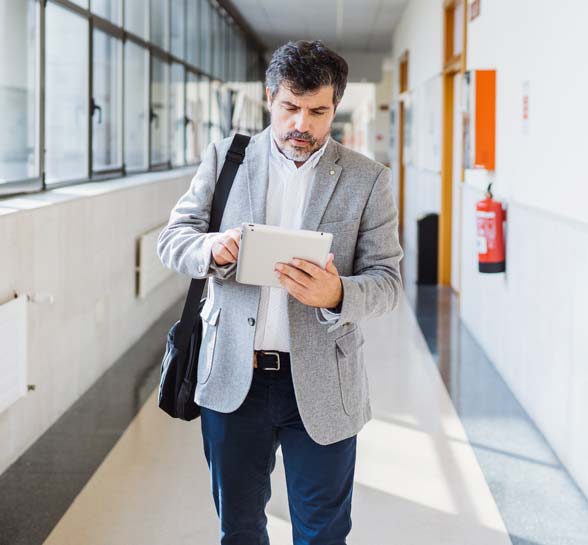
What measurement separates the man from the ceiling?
1109cm

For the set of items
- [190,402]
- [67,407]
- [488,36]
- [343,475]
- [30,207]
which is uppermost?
[488,36]

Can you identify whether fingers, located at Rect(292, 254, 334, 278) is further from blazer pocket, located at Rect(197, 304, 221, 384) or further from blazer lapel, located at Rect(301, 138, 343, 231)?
blazer pocket, located at Rect(197, 304, 221, 384)

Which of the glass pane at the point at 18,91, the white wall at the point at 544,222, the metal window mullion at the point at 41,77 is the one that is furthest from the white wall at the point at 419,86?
the glass pane at the point at 18,91

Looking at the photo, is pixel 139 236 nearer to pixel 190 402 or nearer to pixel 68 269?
pixel 68 269

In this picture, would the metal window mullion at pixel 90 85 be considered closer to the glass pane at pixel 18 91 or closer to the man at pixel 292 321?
the glass pane at pixel 18 91

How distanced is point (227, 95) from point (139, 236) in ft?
28.5

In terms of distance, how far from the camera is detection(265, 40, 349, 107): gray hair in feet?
5.77

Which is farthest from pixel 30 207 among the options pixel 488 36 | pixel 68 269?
pixel 488 36

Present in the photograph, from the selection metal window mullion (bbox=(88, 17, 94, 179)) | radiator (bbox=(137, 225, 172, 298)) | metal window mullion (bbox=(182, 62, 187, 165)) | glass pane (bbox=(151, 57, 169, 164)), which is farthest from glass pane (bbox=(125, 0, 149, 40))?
metal window mullion (bbox=(182, 62, 187, 165))

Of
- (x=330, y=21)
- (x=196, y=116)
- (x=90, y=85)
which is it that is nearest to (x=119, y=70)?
(x=90, y=85)

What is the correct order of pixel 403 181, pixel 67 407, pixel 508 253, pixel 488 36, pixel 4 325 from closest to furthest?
pixel 4 325 → pixel 67 407 → pixel 508 253 → pixel 488 36 → pixel 403 181

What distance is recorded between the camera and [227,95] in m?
14.4

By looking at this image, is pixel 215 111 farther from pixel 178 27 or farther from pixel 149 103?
pixel 149 103

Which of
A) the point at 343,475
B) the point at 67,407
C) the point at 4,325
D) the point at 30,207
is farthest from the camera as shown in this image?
the point at 67,407
